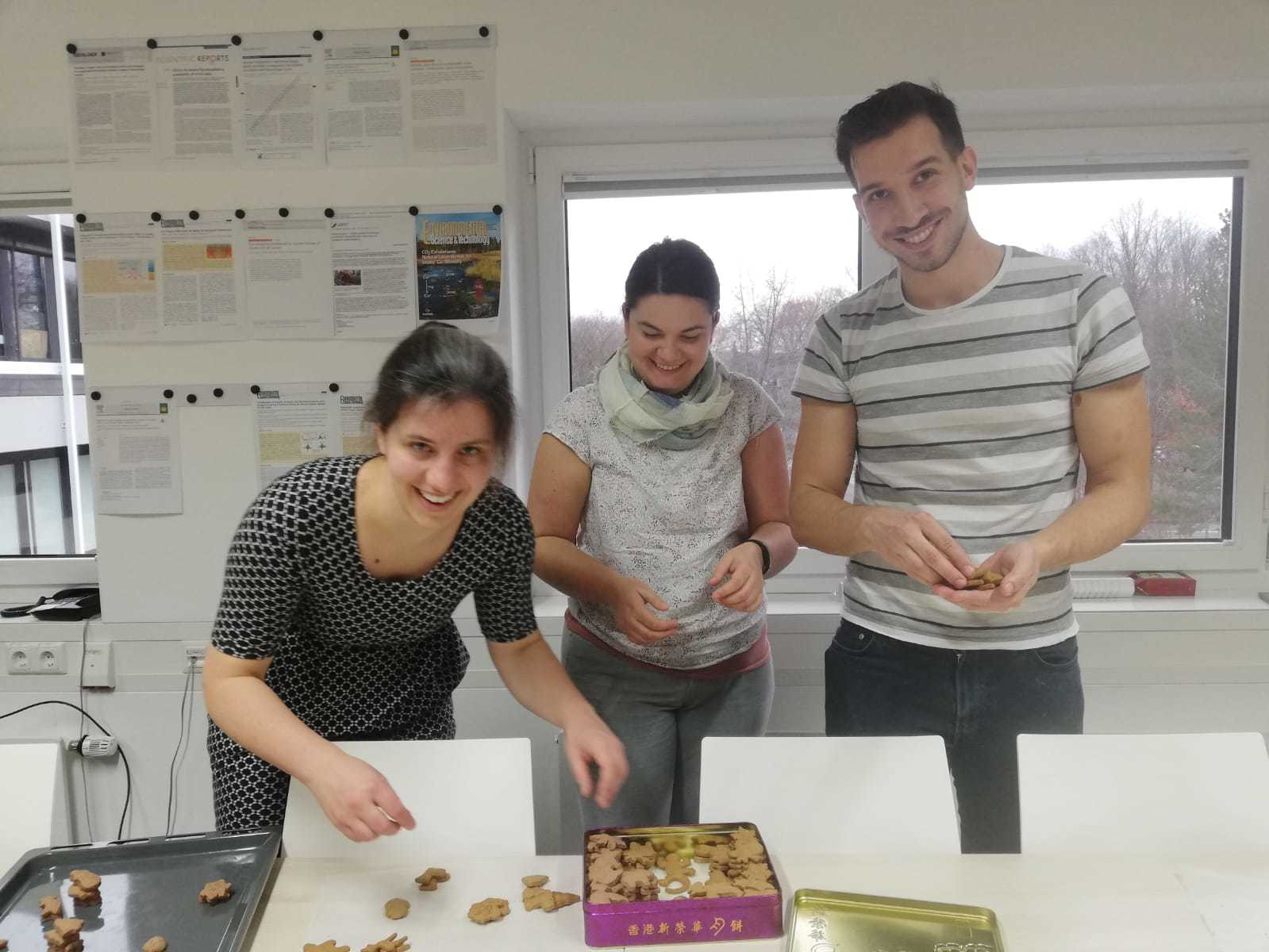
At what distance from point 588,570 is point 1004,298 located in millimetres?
805

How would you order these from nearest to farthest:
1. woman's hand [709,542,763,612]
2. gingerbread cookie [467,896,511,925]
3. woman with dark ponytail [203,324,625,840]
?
gingerbread cookie [467,896,511,925] → woman with dark ponytail [203,324,625,840] → woman's hand [709,542,763,612]

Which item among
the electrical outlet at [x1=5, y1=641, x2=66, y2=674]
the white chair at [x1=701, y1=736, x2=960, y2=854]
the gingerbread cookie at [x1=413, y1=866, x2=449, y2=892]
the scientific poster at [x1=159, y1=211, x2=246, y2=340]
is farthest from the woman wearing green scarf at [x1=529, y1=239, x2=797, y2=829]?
the electrical outlet at [x1=5, y1=641, x2=66, y2=674]

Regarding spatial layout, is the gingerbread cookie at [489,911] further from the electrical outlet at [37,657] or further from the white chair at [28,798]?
the electrical outlet at [37,657]

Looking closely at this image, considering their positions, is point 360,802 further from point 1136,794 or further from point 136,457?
point 136,457

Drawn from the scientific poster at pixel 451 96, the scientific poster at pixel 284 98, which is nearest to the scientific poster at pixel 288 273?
the scientific poster at pixel 284 98

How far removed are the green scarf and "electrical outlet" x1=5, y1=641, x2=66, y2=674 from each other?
5.11 feet

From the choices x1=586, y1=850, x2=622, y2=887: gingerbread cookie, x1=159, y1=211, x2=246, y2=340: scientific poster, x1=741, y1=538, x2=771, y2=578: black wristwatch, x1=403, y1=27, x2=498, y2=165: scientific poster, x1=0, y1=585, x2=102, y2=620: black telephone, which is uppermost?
x1=403, y1=27, x2=498, y2=165: scientific poster

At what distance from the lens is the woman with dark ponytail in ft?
3.94

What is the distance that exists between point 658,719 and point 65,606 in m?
1.58

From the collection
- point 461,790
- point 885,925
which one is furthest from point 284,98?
point 885,925

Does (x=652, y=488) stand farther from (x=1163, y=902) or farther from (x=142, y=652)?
(x=142, y=652)

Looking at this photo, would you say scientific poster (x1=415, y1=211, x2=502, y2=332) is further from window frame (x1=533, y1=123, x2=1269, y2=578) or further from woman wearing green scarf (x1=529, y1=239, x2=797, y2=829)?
woman wearing green scarf (x1=529, y1=239, x2=797, y2=829)

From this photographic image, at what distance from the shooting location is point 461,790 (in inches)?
54.2

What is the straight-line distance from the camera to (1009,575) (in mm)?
1239
